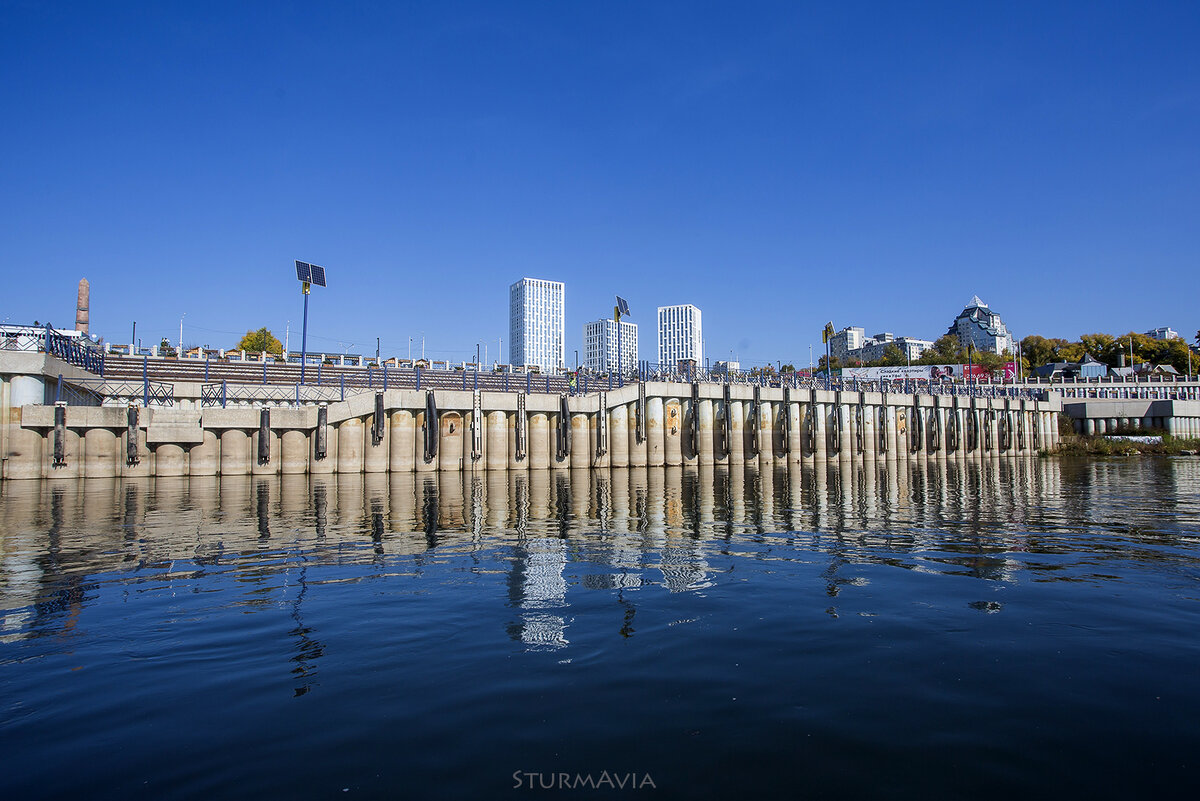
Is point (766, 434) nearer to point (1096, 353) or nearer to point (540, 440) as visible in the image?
point (540, 440)

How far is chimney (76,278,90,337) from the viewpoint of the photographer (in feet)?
192

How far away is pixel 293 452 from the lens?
36.1 m

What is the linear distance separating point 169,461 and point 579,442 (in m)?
22.4

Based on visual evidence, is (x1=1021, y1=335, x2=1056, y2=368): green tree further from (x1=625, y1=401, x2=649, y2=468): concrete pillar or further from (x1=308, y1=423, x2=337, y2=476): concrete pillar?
(x1=308, y1=423, x2=337, y2=476): concrete pillar

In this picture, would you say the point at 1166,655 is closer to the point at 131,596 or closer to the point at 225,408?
the point at 131,596

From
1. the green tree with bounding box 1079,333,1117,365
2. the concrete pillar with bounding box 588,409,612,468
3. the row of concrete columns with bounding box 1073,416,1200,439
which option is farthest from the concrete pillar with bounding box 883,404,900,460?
the green tree with bounding box 1079,333,1117,365

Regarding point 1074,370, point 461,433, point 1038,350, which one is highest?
point 1038,350

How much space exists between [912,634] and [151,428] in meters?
37.0

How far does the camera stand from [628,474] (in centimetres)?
3869

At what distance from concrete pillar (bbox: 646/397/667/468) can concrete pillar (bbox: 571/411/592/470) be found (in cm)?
456

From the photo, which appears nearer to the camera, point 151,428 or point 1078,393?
point 151,428

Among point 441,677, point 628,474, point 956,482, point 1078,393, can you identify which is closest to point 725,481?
point 628,474

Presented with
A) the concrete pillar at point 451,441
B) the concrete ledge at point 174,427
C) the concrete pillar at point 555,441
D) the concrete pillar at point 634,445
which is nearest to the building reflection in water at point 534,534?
the concrete ledge at point 174,427

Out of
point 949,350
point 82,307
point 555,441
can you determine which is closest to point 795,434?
point 555,441
